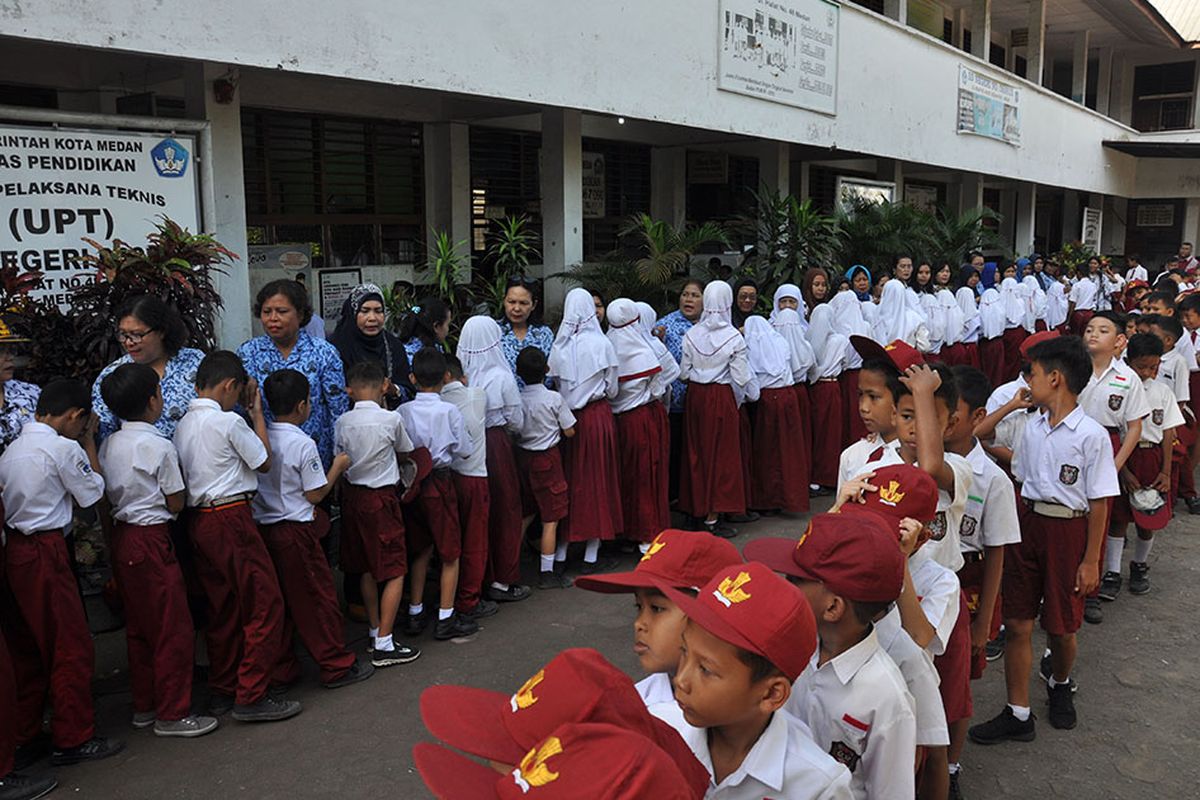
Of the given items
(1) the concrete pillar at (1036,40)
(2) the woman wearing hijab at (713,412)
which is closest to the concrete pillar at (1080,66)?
(1) the concrete pillar at (1036,40)

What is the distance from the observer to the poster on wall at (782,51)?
348 inches

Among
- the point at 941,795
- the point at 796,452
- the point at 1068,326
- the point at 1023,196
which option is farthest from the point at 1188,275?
the point at 941,795

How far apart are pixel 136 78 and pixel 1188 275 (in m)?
14.8

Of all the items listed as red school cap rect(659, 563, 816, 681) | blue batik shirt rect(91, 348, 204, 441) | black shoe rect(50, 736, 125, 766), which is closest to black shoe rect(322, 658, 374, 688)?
black shoe rect(50, 736, 125, 766)

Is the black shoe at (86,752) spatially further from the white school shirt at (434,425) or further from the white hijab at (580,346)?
the white hijab at (580,346)

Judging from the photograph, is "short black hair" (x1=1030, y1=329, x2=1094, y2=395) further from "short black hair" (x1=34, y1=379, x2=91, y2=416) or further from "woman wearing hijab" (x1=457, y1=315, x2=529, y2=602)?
"short black hair" (x1=34, y1=379, x2=91, y2=416)

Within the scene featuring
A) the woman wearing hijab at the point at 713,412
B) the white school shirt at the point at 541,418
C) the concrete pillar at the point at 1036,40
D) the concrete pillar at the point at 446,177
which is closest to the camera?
the white school shirt at the point at 541,418

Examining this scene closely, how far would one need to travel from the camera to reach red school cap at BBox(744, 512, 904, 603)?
2064 mm

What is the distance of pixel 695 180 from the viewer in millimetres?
11523

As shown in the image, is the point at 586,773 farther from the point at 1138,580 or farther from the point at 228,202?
the point at 1138,580

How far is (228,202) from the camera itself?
5.46 meters

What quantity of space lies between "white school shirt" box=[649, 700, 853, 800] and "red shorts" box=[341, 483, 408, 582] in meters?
2.77

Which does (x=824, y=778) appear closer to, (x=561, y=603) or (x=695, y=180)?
(x=561, y=603)

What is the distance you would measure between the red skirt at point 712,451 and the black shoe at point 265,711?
10.6 feet
